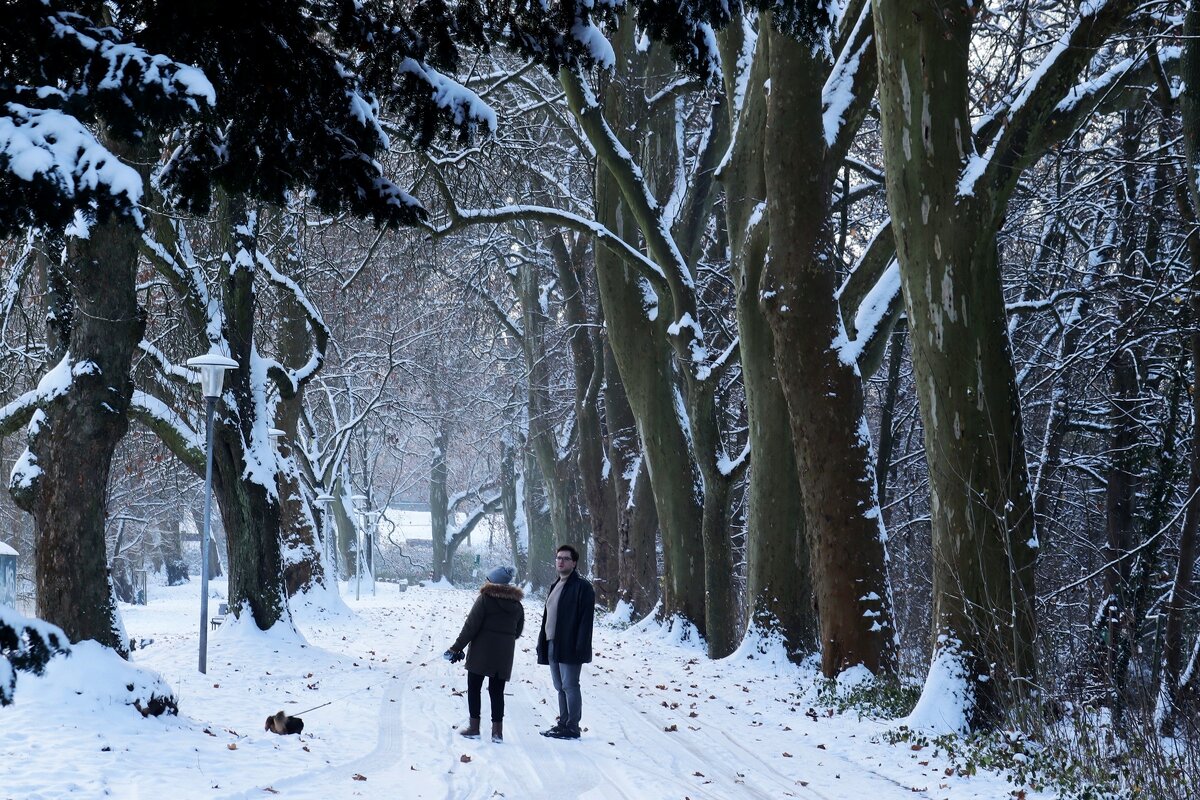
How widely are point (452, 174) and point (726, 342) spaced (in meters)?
10.1

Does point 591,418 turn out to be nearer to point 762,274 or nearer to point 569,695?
point 762,274

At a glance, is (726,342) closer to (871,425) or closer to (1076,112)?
(871,425)

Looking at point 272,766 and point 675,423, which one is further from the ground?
point 675,423

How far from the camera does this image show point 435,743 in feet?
32.0

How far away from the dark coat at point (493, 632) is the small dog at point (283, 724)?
1.41m

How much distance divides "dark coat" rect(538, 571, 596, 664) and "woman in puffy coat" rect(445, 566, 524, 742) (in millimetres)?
362

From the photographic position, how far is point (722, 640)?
17719mm

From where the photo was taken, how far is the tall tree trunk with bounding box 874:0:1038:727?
9.19 meters

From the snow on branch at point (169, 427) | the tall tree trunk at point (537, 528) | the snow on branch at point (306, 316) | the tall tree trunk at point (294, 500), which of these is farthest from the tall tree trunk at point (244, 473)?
the tall tree trunk at point (537, 528)

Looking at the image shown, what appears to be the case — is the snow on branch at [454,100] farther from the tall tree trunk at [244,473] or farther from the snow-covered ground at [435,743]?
the tall tree trunk at [244,473]

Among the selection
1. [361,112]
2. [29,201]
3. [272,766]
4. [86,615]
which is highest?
[361,112]

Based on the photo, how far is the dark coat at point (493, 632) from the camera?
10.2 metres

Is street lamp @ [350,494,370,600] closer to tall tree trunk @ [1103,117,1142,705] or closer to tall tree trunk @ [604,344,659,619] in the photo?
tall tree trunk @ [604,344,659,619]

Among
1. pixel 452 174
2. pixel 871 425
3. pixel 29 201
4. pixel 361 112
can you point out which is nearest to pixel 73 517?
pixel 361 112
